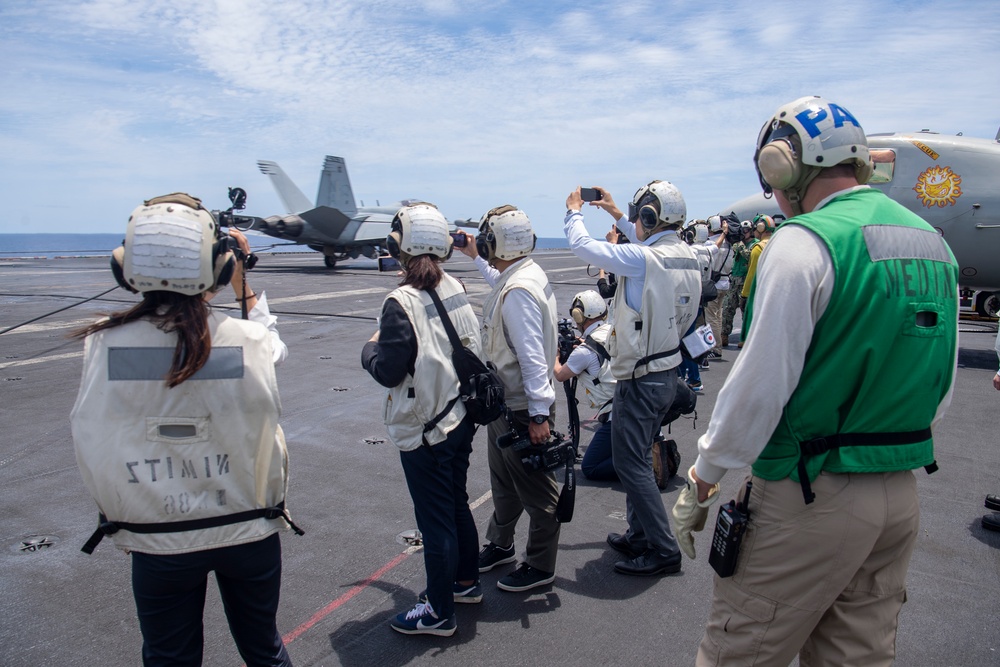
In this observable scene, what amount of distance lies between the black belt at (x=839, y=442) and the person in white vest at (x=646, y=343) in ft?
6.48

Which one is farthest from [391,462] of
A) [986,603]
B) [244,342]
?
[986,603]

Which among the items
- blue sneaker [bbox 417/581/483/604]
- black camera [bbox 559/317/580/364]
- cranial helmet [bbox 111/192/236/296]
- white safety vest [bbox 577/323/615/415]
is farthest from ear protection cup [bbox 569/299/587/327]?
cranial helmet [bbox 111/192/236/296]

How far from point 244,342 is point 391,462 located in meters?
3.74

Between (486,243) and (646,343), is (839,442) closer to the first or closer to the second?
(646,343)

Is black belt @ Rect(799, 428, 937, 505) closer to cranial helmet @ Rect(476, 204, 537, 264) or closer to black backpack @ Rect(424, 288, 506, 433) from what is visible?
black backpack @ Rect(424, 288, 506, 433)

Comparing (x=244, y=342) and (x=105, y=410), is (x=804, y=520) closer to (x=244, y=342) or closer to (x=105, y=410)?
(x=244, y=342)

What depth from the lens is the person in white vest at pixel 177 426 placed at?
6.65 feet

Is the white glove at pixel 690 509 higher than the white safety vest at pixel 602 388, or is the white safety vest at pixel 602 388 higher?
the white glove at pixel 690 509

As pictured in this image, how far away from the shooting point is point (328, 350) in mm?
10672

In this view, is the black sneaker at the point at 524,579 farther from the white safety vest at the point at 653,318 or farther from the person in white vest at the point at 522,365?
the white safety vest at the point at 653,318

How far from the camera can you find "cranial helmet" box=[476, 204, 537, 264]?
3701 mm

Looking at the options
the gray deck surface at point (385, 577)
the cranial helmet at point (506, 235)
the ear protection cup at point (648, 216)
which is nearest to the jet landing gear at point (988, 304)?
the gray deck surface at point (385, 577)

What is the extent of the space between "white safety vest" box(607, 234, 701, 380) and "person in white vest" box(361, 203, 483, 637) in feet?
3.23

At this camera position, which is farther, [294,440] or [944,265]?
[294,440]
